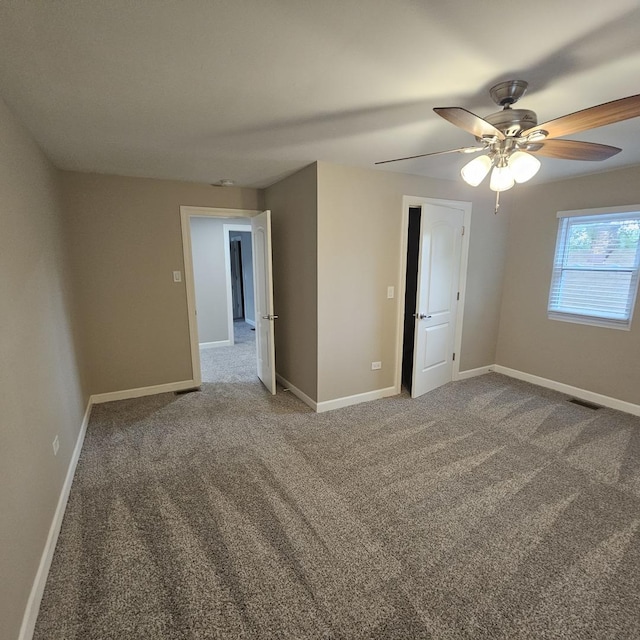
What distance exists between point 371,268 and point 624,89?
83.1 inches

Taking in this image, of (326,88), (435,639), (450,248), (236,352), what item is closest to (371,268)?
(450,248)

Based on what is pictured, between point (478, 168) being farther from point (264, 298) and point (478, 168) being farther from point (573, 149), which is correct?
point (264, 298)

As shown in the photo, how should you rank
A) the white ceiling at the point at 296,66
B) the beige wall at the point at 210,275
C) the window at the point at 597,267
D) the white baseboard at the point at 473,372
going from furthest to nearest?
the beige wall at the point at 210,275
the white baseboard at the point at 473,372
the window at the point at 597,267
the white ceiling at the point at 296,66

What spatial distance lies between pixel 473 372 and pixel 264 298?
2.93 metres

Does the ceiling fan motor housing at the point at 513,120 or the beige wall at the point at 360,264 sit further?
the beige wall at the point at 360,264

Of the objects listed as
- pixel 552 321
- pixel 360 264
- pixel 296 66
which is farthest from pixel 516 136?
pixel 552 321

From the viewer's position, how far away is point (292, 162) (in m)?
3.02

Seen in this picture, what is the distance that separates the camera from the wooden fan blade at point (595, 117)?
4.24ft

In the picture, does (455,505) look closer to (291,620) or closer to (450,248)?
(291,620)

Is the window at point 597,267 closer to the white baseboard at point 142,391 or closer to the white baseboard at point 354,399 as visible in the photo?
the white baseboard at point 354,399

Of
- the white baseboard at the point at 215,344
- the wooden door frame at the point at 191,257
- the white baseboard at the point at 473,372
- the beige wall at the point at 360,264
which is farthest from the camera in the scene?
the white baseboard at the point at 215,344

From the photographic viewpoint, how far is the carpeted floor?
1.46 meters

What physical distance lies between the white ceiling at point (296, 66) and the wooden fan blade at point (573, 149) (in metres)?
0.28

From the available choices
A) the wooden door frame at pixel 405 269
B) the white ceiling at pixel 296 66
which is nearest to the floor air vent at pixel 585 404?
the wooden door frame at pixel 405 269
